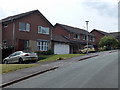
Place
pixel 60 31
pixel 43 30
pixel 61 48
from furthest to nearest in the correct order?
1. pixel 60 31
2. pixel 61 48
3. pixel 43 30

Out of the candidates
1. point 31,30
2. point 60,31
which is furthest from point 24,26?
point 60,31


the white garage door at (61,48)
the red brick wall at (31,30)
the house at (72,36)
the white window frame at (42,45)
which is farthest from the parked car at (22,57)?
the house at (72,36)

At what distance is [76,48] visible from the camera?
50812mm

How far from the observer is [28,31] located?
115ft

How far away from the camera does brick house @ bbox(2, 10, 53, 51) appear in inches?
1305

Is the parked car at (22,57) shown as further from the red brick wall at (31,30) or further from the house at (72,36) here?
the house at (72,36)

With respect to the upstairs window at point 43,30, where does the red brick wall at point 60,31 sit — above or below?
above

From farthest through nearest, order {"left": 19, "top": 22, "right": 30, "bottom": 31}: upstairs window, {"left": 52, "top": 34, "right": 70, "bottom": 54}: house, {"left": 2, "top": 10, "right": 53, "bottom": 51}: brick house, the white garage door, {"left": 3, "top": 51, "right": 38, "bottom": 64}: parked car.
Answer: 1. the white garage door
2. {"left": 52, "top": 34, "right": 70, "bottom": 54}: house
3. {"left": 19, "top": 22, "right": 30, "bottom": 31}: upstairs window
4. {"left": 2, "top": 10, "right": 53, "bottom": 51}: brick house
5. {"left": 3, "top": 51, "right": 38, "bottom": 64}: parked car

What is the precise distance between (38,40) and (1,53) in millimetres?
6704

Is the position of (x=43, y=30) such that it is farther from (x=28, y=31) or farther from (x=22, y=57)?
(x=22, y=57)

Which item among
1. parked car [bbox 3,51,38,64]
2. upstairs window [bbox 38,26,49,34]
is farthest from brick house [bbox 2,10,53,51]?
parked car [bbox 3,51,38,64]

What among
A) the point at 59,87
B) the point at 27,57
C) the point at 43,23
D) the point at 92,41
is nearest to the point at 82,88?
the point at 59,87

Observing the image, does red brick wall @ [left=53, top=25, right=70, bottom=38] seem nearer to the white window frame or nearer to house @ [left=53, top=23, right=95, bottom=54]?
house @ [left=53, top=23, right=95, bottom=54]

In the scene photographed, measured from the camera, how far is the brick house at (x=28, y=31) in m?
33.2
